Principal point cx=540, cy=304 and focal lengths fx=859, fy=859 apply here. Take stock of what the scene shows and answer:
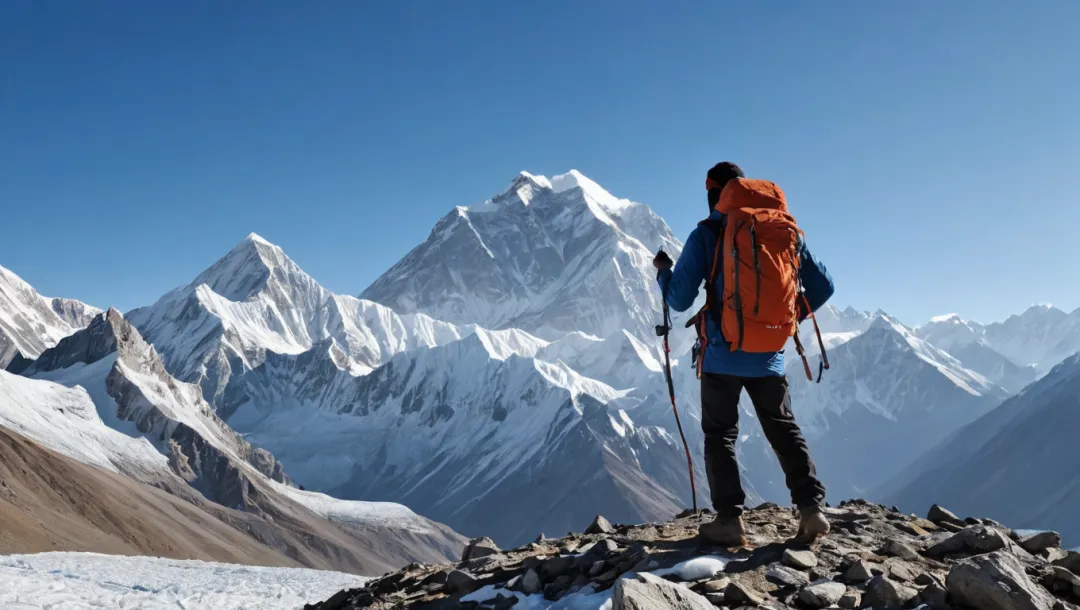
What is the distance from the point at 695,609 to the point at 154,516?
501 feet

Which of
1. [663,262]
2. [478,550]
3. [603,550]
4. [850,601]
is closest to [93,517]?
[478,550]

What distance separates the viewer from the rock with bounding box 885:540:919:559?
368 inches

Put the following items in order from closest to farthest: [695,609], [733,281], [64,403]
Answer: [695,609]
[733,281]
[64,403]

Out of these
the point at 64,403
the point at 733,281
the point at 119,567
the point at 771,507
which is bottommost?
the point at 119,567

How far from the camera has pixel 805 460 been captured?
31.6 ft

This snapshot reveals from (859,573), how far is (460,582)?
4.43 meters

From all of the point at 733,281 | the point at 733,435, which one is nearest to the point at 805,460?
the point at 733,435

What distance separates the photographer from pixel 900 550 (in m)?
9.39

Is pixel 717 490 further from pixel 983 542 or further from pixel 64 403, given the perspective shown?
pixel 64 403

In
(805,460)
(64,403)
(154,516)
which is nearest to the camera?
(805,460)

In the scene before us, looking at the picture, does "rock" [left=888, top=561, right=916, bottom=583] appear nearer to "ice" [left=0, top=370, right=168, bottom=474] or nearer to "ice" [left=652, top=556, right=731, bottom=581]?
"ice" [left=652, top=556, right=731, bottom=581]

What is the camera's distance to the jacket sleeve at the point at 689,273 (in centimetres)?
945

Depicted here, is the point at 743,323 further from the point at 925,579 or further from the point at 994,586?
the point at 994,586

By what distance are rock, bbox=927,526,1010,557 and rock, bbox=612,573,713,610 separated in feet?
12.0
